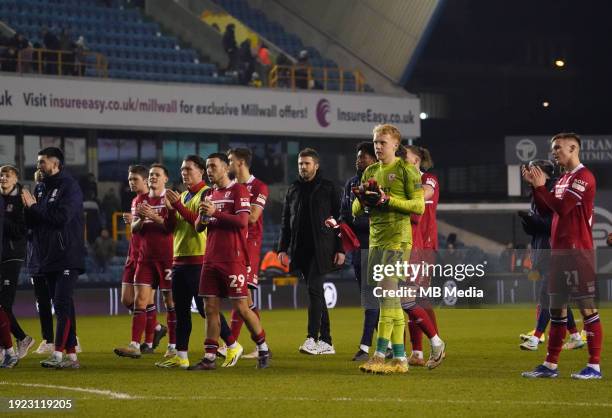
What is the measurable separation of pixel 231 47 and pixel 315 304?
78.4ft

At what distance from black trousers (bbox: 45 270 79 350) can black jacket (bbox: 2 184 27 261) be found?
0.74 meters

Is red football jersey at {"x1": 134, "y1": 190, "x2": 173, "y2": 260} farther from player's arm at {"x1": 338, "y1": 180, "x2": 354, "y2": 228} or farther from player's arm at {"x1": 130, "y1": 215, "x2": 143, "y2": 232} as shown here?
player's arm at {"x1": 338, "y1": 180, "x2": 354, "y2": 228}

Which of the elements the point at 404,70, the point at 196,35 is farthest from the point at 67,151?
the point at 404,70

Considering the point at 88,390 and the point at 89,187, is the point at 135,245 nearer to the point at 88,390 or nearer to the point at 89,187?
the point at 88,390

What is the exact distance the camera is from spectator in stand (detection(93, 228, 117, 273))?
1210 inches

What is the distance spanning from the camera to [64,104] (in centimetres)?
3312

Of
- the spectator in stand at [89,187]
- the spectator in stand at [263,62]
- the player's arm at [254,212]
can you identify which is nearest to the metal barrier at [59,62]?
the spectator in stand at [89,187]

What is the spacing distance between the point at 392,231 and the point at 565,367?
2451mm

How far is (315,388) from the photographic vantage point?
10445 millimetres

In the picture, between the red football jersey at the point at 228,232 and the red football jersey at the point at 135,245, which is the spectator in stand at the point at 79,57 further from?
the red football jersey at the point at 228,232

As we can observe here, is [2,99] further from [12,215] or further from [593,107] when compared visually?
[593,107]

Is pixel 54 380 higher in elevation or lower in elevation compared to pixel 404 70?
lower

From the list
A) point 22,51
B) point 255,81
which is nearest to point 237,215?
point 22,51

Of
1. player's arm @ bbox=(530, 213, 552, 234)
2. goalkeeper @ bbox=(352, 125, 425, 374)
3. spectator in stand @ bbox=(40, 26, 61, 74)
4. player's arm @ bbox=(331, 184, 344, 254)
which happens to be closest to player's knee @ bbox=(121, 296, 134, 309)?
player's arm @ bbox=(331, 184, 344, 254)
